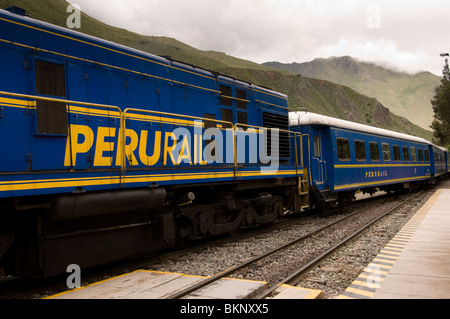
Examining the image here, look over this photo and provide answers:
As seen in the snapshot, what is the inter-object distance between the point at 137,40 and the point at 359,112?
86.8 metres

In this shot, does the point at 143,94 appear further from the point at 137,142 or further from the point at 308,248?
the point at 308,248

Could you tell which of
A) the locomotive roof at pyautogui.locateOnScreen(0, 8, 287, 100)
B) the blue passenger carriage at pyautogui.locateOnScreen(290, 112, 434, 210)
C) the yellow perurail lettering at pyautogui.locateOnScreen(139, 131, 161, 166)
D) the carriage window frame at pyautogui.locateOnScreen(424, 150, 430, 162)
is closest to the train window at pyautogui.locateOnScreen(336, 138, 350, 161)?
the blue passenger carriage at pyautogui.locateOnScreen(290, 112, 434, 210)

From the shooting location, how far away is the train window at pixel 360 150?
1418cm

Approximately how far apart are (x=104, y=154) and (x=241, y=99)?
4907mm

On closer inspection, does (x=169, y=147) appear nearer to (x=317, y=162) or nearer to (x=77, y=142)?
(x=77, y=142)

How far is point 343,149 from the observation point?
13.1 m

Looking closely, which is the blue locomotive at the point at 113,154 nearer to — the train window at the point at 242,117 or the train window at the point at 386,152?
the train window at the point at 242,117

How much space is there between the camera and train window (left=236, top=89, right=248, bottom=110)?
9391 millimetres

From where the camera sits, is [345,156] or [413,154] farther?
[413,154]

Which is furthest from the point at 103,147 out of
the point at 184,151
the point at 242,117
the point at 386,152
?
the point at 386,152

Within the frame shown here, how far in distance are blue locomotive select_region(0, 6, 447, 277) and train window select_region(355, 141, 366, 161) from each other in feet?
17.5

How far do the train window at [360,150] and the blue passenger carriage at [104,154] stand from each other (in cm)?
682

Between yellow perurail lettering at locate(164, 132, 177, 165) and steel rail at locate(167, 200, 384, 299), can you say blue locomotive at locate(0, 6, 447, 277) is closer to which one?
yellow perurail lettering at locate(164, 132, 177, 165)

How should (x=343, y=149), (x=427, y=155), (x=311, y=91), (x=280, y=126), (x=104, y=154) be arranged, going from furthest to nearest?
(x=311, y=91) → (x=427, y=155) → (x=343, y=149) → (x=280, y=126) → (x=104, y=154)
